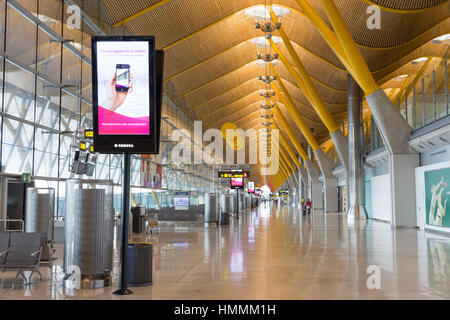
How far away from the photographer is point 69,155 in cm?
2183

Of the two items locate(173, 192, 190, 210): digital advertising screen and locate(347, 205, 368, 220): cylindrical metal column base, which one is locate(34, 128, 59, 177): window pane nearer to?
locate(173, 192, 190, 210): digital advertising screen

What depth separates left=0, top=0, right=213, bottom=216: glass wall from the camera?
18.3 m

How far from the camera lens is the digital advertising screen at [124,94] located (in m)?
8.01

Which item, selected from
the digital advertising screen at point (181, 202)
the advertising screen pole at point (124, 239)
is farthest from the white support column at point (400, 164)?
the advertising screen pole at point (124, 239)

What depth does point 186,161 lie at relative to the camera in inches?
1965

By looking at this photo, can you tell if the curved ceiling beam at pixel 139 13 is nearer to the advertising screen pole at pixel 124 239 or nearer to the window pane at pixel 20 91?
the window pane at pixel 20 91

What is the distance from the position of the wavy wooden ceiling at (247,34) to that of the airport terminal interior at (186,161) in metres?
0.13

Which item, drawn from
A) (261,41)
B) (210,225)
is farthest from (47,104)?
(261,41)

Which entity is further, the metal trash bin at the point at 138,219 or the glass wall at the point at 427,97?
the metal trash bin at the point at 138,219

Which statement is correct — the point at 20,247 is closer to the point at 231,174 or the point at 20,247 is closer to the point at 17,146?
the point at 17,146

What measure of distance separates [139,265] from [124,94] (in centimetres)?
287

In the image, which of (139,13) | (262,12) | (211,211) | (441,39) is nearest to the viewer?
(139,13)
